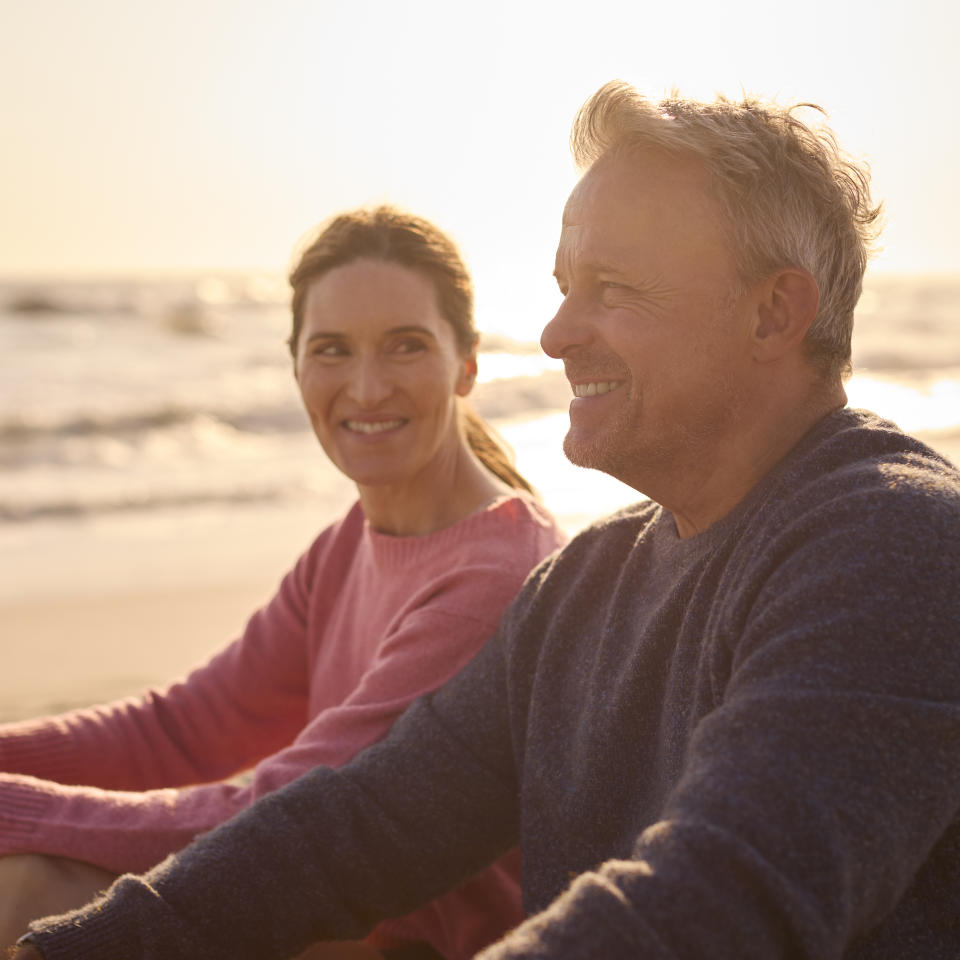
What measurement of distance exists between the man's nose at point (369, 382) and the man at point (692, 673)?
32.7 inches

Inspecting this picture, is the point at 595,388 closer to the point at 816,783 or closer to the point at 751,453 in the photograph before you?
the point at 751,453

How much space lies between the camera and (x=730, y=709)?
1295 mm

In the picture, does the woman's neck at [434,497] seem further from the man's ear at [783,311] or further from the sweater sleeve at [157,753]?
the man's ear at [783,311]

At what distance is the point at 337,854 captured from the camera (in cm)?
193

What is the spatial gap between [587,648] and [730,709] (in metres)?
0.62

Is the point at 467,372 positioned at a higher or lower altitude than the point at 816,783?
higher

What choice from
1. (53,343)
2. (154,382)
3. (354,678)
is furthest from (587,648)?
(53,343)

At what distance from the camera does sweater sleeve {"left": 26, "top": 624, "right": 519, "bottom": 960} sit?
1833 mm

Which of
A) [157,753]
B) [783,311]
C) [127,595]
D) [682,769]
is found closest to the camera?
[682,769]

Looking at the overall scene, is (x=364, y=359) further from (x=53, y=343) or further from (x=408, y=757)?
(x=53, y=343)

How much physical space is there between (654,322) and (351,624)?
136 cm

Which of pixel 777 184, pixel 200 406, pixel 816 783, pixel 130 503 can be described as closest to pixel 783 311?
pixel 777 184

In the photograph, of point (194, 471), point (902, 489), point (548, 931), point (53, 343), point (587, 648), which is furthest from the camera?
point (53, 343)

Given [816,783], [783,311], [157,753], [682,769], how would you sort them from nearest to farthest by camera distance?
[816,783] → [682,769] → [783,311] → [157,753]
